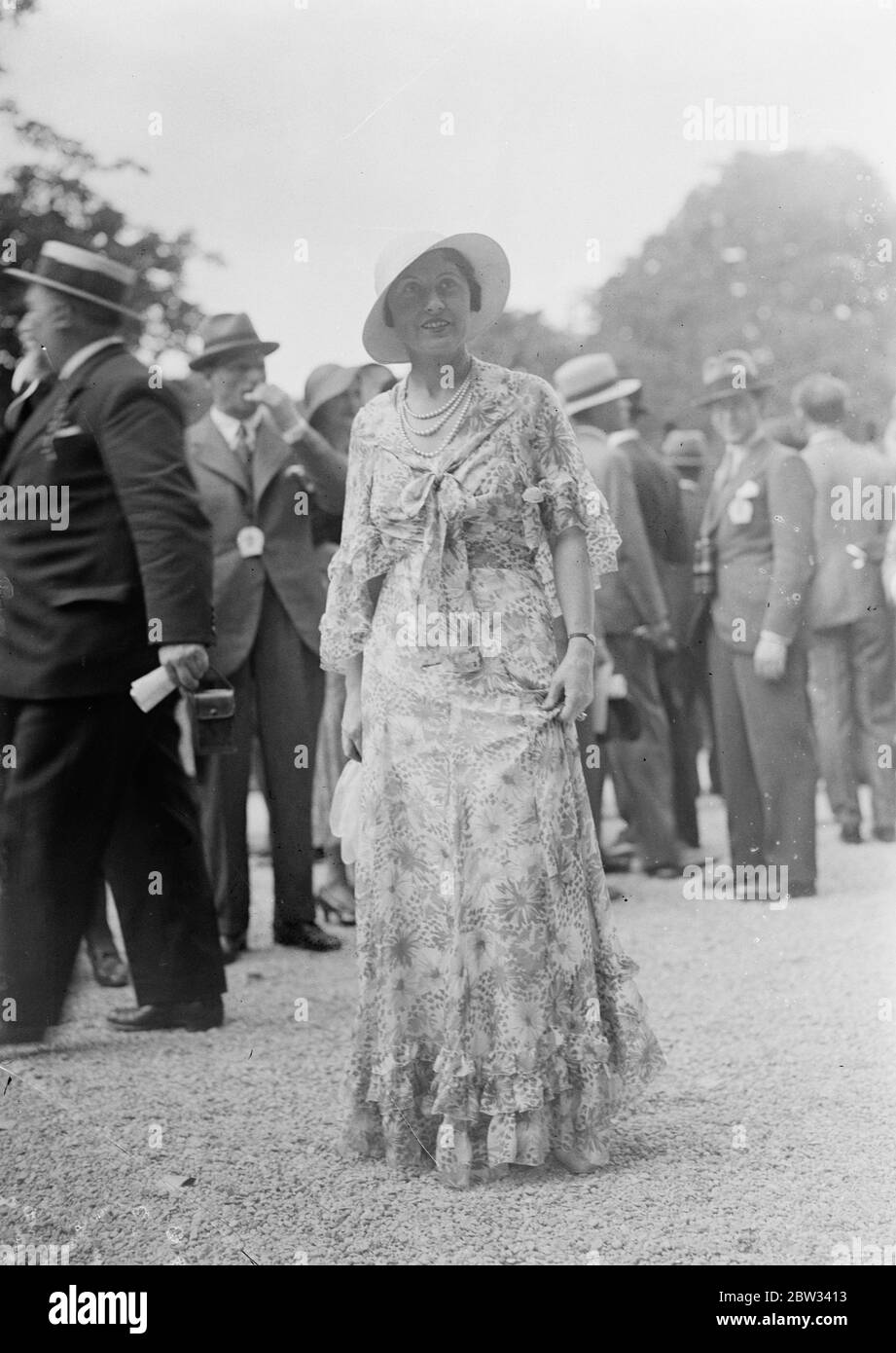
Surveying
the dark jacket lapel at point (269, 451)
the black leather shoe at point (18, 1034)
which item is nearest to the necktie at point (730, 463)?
the dark jacket lapel at point (269, 451)

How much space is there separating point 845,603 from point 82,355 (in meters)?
2.75

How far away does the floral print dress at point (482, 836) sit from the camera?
4207 mm

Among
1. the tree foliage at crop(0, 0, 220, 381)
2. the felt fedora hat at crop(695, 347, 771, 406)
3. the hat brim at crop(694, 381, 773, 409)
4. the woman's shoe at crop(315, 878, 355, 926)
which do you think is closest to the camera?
the tree foliage at crop(0, 0, 220, 381)

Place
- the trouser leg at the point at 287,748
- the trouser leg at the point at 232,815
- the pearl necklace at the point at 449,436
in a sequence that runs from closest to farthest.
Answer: the pearl necklace at the point at 449,436 < the trouser leg at the point at 232,815 < the trouser leg at the point at 287,748

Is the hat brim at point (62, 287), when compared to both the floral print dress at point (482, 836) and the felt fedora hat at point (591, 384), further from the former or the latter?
the felt fedora hat at point (591, 384)

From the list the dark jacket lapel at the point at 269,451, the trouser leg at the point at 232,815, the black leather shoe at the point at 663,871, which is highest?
the dark jacket lapel at the point at 269,451

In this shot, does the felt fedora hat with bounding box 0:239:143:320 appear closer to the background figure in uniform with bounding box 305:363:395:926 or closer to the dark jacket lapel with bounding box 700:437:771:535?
the background figure in uniform with bounding box 305:363:395:926

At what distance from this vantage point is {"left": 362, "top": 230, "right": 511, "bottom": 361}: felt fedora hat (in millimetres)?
4340

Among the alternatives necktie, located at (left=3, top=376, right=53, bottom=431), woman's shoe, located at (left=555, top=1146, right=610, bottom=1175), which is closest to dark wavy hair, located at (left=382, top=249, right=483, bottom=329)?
necktie, located at (left=3, top=376, right=53, bottom=431)

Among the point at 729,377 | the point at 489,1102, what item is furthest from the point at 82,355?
the point at 489,1102

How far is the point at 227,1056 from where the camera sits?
5.02 m

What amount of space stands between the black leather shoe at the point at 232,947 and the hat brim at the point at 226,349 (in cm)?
184

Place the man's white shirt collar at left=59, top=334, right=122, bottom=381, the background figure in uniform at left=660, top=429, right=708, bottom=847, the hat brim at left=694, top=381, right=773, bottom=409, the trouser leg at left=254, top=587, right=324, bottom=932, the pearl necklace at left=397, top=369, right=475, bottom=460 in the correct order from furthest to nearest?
the background figure in uniform at left=660, top=429, right=708, bottom=847
the hat brim at left=694, top=381, right=773, bottom=409
the trouser leg at left=254, top=587, right=324, bottom=932
the man's white shirt collar at left=59, top=334, right=122, bottom=381
the pearl necklace at left=397, top=369, right=475, bottom=460
